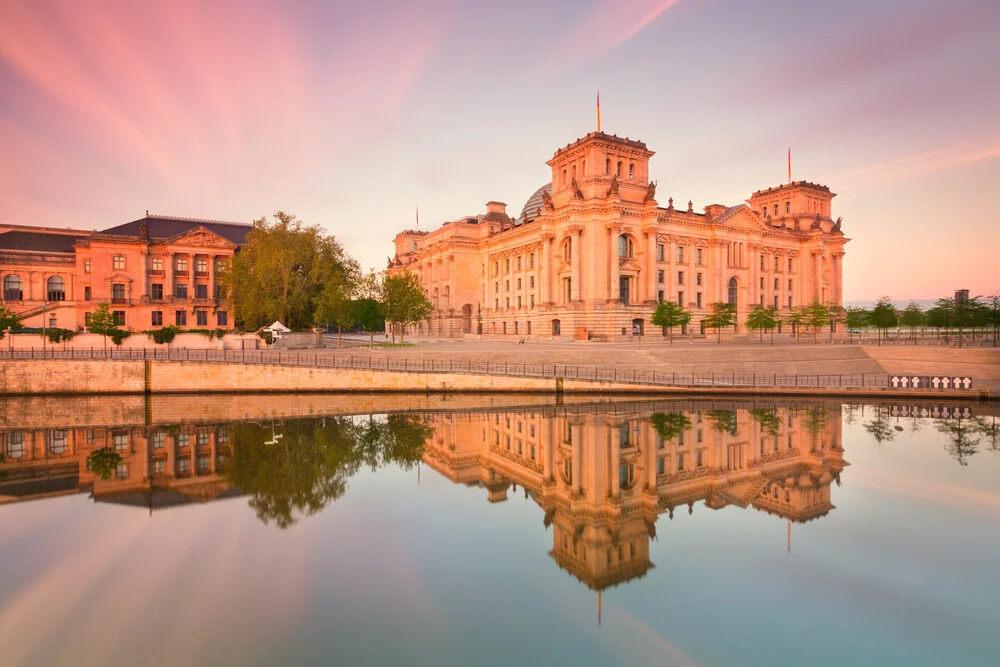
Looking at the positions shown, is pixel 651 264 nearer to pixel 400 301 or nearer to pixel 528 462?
pixel 400 301

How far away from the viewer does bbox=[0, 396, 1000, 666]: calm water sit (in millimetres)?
10203

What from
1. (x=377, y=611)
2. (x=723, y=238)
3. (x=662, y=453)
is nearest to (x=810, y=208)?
(x=723, y=238)

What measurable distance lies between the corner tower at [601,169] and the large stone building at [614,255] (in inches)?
6.3

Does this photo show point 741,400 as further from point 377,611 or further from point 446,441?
point 377,611

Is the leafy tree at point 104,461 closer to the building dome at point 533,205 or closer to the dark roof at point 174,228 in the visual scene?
the dark roof at point 174,228

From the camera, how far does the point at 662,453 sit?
80.0ft

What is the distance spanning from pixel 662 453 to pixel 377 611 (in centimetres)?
1658

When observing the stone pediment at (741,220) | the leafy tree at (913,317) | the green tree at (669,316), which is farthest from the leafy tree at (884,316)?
the green tree at (669,316)

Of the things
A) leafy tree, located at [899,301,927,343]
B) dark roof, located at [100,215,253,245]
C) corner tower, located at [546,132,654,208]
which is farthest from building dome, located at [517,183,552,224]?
leafy tree, located at [899,301,927,343]

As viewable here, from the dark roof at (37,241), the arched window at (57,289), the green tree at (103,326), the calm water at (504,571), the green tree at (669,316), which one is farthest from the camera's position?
the dark roof at (37,241)

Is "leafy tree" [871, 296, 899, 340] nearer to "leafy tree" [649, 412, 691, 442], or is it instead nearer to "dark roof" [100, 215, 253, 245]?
"leafy tree" [649, 412, 691, 442]

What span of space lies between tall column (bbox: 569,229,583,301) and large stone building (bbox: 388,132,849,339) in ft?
0.42

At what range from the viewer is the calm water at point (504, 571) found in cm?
1020

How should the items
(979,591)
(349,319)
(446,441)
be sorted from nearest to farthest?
1. (979,591)
2. (446,441)
3. (349,319)
